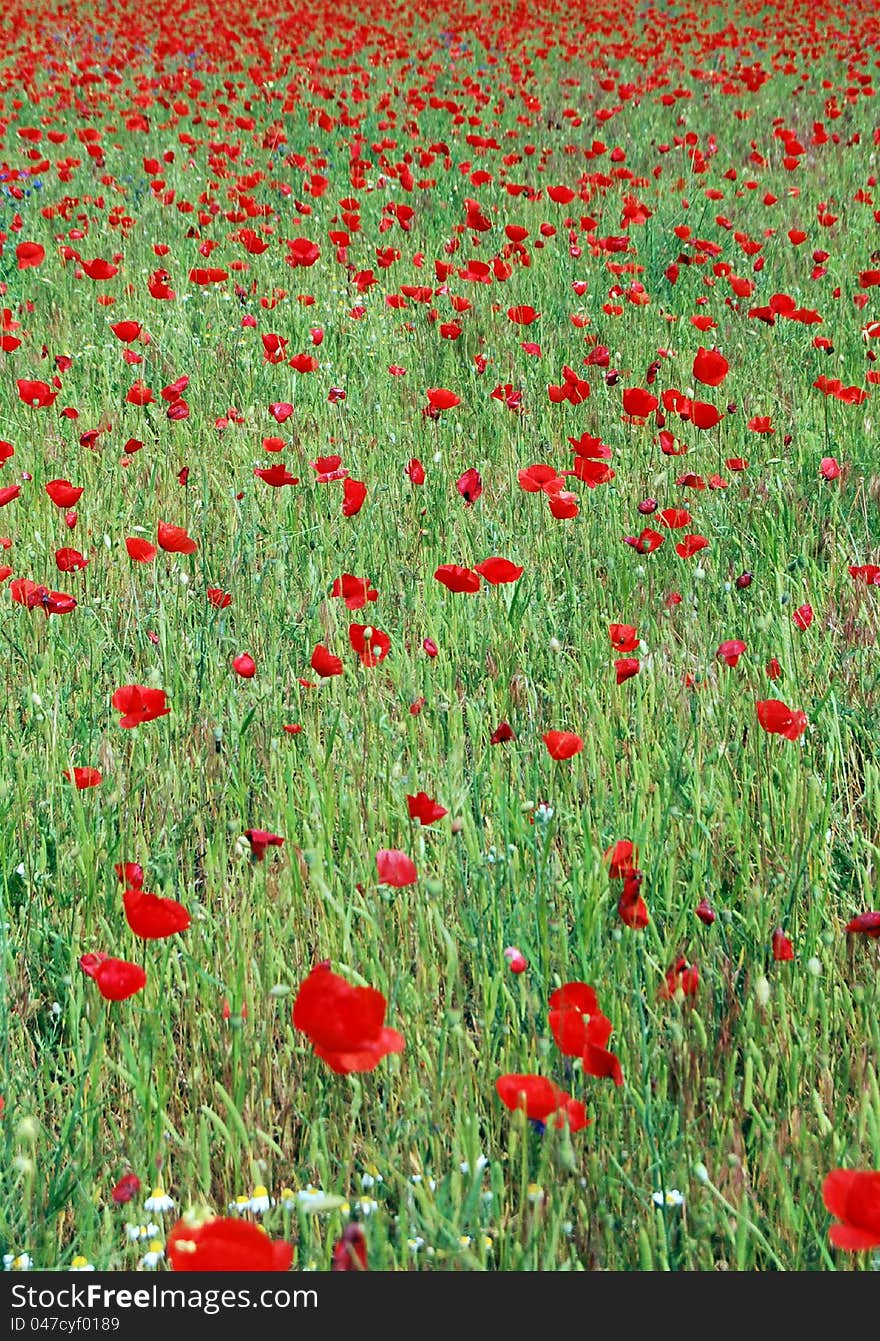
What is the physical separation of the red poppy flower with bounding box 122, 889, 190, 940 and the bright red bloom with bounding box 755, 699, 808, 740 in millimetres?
948

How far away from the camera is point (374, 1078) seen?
58.4 inches

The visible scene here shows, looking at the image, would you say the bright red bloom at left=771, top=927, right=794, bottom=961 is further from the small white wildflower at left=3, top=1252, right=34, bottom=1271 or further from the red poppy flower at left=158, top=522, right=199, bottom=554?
the red poppy flower at left=158, top=522, right=199, bottom=554

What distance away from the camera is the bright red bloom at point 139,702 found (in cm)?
191

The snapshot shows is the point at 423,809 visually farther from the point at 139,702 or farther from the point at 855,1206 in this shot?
the point at 855,1206

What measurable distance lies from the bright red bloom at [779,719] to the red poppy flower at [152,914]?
3.11 ft

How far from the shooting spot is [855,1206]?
1.00m

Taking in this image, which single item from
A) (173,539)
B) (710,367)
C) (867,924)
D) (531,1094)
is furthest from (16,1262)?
(710,367)

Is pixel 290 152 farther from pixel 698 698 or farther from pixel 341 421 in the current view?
pixel 698 698

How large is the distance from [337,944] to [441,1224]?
0.55 meters

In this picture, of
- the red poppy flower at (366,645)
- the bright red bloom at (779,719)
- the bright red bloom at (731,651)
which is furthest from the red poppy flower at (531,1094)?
the bright red bloom at (731,651)

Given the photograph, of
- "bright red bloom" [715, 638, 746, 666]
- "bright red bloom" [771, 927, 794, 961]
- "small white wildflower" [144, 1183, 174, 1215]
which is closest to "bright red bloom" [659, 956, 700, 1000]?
"bright red bloom" [771, 927, 794, 961]

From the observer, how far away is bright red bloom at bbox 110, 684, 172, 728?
1.91 meters

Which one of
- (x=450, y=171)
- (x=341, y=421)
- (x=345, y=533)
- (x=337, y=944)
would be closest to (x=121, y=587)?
(x=345, y=533)

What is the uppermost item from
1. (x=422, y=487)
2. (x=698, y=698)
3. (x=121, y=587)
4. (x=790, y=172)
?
(x=790, y=172)
